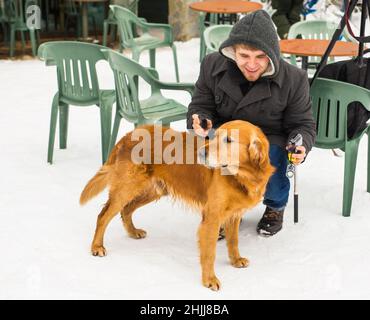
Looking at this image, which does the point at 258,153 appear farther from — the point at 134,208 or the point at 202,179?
the point at 134,208

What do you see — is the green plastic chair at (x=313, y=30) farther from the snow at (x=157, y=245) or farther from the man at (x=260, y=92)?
the man at (x=260, y=92)

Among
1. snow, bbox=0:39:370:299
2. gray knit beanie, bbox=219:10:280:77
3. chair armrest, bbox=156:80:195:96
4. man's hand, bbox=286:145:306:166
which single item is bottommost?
snow, bbox=0:39:370:299

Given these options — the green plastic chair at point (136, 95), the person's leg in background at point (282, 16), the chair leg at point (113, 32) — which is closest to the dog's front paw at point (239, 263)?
the green plastic chair at point (136, 95)

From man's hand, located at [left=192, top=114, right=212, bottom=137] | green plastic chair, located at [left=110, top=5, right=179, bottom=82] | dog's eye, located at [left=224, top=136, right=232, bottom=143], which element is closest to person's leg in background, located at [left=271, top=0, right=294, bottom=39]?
green plastic chair, located at [left=110, top=5, right=179, bottom=82]

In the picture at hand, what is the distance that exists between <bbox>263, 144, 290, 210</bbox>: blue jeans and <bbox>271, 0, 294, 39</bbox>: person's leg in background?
21.4ft

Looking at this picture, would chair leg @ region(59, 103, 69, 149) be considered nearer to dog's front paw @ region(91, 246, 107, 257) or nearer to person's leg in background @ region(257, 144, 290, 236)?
dog's front paw @ region(91, 246, 107, 257)

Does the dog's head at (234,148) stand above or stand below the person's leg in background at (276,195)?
above

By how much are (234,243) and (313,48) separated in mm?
2851

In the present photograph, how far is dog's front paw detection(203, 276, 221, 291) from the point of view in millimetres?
3283

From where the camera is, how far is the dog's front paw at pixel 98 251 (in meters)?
3.64

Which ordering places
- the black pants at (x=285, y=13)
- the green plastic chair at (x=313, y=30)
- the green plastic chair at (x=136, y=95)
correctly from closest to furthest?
the green plastic chair at (x=136, y=95), the green plastic chair at (x=313, y=30), the black pants at (x=285, y=13)

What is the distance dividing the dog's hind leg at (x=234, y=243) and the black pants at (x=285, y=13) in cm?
700

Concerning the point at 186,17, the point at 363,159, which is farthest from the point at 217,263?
the point at 186,17

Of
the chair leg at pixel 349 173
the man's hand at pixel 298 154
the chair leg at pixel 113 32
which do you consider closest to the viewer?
the man's hand at pixel 298 154
